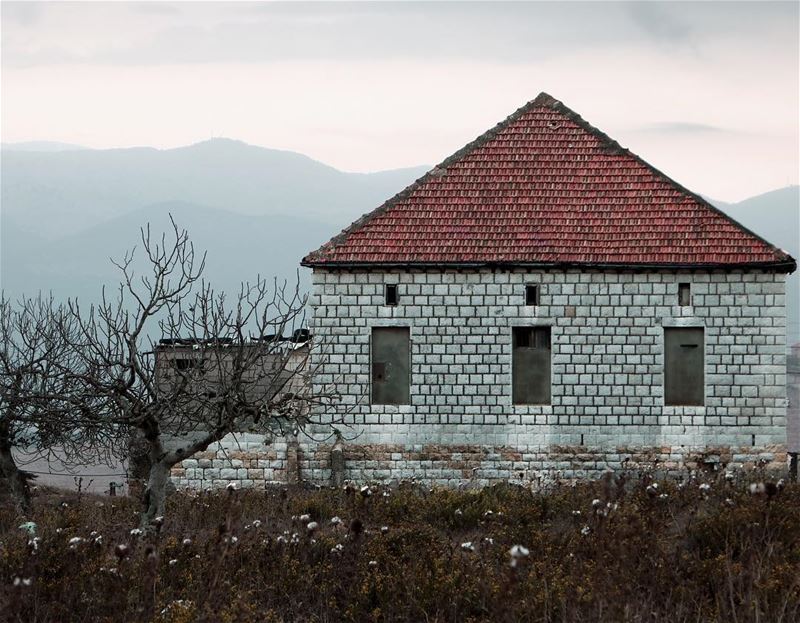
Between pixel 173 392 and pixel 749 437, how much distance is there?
11321 millimetres

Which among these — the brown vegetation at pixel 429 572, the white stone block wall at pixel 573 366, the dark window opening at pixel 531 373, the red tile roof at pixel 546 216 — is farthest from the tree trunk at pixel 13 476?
the dark window opening at pixel 531 373

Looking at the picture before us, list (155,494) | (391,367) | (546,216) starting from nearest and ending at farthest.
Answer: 1. (155,494)
2. (391,367)
3. (546,216)

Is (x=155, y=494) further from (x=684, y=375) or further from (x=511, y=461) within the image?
(x=684, y=375)

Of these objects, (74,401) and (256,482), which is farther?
(256,482)

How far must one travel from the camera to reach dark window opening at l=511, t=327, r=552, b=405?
20.5m

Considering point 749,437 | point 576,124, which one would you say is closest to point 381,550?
point 749,437

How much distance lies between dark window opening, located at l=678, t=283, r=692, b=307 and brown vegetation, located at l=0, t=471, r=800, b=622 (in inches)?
325

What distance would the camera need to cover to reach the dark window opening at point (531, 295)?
2061cm

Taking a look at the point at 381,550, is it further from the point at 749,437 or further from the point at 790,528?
the point at 749,437

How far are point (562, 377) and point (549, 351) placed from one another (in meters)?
0.54

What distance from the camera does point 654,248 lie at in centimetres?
2078

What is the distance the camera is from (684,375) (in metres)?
20.5

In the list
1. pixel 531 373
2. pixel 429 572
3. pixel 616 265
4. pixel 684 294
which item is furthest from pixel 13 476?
pixel 429 572

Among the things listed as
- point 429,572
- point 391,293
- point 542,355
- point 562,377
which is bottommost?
point 429,572
